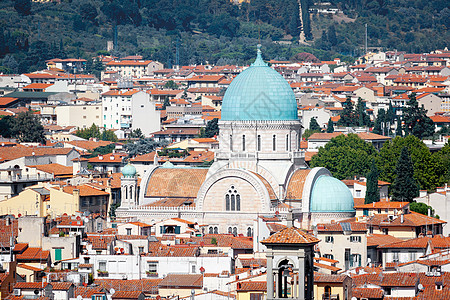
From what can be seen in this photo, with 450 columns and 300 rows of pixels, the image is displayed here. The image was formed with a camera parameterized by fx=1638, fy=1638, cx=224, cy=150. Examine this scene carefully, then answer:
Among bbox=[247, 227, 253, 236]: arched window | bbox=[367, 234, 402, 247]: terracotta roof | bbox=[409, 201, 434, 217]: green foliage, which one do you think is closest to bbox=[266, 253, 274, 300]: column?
bbox=[367, 234, 402, 247]: terracotta roof

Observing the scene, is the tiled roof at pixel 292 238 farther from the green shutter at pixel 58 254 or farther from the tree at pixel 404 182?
the tree at pixel 404 182

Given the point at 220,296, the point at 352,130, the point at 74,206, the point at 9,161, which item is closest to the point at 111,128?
the point at 352,130

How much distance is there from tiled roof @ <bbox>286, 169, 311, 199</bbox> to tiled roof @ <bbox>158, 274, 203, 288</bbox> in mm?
20216

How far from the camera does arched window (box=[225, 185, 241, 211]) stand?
72.0 m

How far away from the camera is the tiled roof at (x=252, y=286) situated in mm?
46841

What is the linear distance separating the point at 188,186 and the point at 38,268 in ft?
64.5

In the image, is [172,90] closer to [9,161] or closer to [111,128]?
[111,128]

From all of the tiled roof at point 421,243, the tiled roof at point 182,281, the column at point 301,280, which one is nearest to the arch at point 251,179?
→ the tiled roof at point 421,243

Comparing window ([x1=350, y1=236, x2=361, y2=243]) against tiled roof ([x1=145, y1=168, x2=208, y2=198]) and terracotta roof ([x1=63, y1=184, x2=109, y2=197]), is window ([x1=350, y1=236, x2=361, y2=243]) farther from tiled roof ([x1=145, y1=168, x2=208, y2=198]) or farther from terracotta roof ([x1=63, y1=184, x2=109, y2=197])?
terracotta roof ([x1=63, y1=184, x2=109, y2=197])

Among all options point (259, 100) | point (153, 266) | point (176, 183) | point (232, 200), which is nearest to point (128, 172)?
point (176, 183)

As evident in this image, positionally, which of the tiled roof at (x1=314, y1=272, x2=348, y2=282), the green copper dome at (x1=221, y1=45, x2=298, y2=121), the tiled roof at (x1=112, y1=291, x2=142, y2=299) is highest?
the green copper dome at (x1=221, y1=45, x2=298, y2=121)

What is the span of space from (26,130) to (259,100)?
5229cm

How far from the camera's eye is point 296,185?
7344 centimetres

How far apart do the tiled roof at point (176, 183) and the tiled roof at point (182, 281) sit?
21.5 meters
